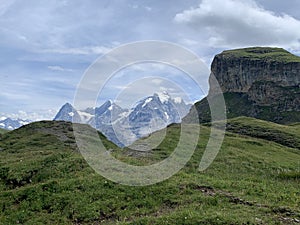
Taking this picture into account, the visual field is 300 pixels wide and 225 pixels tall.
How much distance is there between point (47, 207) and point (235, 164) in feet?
96.0

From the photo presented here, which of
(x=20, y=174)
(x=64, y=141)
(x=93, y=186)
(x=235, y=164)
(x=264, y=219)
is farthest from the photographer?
(x=64, y=141)

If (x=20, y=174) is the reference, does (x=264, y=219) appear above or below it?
below

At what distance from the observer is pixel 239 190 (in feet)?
79.4

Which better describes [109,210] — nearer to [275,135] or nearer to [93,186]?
[93,186]

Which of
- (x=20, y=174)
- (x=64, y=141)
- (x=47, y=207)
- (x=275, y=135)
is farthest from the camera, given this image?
(x=275, y=135)

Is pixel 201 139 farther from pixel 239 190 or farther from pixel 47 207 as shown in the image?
pixel 47 207

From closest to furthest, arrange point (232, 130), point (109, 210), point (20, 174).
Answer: point (109, 210) < point (20, 174) < point (232, 130)

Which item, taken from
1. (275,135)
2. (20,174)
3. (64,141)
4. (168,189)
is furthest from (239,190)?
(275,135)

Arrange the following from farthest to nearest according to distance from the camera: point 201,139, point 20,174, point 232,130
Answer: point 232,130 → point 201,139 → point 20,174

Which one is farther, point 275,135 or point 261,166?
point 275,135

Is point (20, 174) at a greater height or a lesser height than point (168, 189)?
greater

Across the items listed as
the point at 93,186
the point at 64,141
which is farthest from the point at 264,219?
the point at 64,141

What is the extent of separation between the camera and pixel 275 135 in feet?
275

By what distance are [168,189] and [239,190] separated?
17.2 feet
